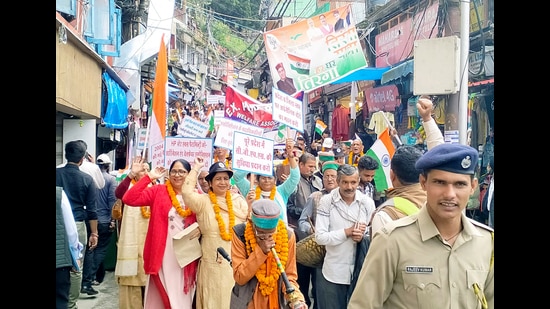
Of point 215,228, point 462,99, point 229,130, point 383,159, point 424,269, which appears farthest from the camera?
point 462,99

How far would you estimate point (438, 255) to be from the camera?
2.93 meters

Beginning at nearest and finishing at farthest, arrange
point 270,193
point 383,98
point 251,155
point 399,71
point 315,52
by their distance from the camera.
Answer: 1. point 270,193
2. point 251,155
3. point 315,52
4. point 399,71
5. point 383,98

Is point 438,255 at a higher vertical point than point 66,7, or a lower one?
lower

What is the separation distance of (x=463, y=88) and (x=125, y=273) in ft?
14.4

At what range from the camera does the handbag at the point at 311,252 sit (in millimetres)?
5406

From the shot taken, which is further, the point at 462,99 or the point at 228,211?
the point at 462,99

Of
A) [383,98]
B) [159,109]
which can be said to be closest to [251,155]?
[159,109]

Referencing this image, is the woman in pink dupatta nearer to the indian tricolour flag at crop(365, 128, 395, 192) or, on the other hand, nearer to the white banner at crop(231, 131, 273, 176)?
the white banner at crop(231, 131, 273, 176)

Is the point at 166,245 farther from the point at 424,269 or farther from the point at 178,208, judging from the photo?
the point at 424,269

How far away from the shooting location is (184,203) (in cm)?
610

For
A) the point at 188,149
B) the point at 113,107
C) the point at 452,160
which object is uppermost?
the point at 113,107

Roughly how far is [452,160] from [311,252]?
266 cm

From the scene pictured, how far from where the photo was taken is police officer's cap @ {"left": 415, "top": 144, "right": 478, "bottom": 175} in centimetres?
298
